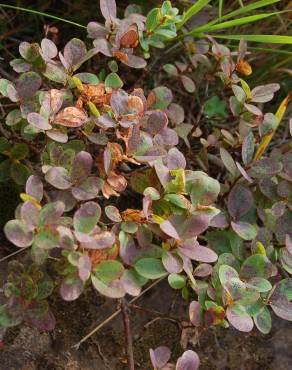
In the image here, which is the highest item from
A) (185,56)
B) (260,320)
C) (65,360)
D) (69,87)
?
(69,87)

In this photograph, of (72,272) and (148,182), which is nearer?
(72,272)

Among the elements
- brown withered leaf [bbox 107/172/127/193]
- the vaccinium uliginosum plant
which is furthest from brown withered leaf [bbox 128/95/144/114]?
brown withered leaf [bbox 107/172/127/193]

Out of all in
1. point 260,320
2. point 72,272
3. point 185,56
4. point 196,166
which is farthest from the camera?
point 185,56

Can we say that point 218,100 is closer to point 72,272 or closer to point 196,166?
point 196,166

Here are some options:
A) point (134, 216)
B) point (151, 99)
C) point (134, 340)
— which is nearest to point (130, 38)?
point (151, 99)

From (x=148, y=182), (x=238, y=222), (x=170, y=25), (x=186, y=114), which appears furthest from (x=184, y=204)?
(x=186, y=114)

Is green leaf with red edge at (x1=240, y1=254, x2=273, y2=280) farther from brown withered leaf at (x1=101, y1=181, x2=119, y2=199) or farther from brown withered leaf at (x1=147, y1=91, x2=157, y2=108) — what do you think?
brown withered leaf at (x1=147, y1=91, x2=157, y2=108)

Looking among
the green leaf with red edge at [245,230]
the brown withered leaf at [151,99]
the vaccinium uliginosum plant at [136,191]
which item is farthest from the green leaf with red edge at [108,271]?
the brown withered leaf at [151,99]
